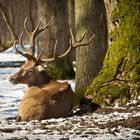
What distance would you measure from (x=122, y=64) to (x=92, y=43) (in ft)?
5.15

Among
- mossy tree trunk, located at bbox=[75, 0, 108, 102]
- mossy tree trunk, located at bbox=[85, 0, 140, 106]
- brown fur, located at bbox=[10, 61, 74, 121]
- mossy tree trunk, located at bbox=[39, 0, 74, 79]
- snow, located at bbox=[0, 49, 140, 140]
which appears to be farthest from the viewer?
mossy tree trunk, located at bbox=[39, 0, 74, 79]

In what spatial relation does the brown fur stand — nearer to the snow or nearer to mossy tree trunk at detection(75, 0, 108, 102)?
the snow

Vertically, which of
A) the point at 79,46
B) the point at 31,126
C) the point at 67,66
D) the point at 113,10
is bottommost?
the point at 67,66

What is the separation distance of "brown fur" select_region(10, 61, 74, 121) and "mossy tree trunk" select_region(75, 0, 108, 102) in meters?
0.98

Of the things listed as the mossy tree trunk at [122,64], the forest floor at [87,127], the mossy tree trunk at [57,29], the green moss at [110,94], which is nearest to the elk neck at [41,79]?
the mossy tree trunk at [122,64]

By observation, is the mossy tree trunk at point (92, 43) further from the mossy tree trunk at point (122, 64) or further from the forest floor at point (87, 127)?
the forest floor at point (87, 127)

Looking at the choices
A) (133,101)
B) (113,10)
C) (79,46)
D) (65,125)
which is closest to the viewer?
(65,125)

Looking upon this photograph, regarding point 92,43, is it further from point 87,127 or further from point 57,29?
point 57,29

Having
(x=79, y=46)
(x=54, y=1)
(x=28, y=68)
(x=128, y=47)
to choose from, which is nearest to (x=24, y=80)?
(x=28, y=68)

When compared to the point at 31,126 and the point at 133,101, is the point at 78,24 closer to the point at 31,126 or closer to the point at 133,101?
the point at 133,101

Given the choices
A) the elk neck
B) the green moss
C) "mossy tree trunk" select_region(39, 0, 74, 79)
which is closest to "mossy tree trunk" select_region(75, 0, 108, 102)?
the elk neck

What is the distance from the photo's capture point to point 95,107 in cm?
890

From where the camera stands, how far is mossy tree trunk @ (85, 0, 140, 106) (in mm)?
8672

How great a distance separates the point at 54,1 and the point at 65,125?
28.3 ft
